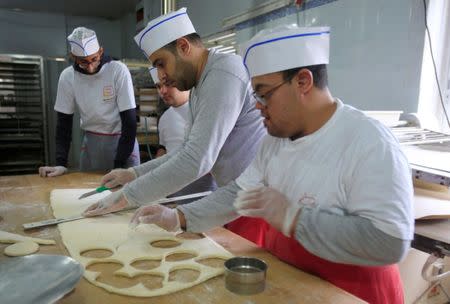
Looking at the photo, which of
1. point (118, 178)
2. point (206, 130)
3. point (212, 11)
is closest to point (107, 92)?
point (118, 178)

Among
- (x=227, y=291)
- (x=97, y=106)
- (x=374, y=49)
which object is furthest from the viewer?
(x=97, y=106)

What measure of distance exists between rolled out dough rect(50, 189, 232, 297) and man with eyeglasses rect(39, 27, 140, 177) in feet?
3.49

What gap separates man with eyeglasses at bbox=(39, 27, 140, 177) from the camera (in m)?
2.40

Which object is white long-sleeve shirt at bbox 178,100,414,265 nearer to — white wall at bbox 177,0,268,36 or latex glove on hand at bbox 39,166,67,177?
latex glove on hand at bbox 39,166,67,177

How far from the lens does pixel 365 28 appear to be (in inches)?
80.5

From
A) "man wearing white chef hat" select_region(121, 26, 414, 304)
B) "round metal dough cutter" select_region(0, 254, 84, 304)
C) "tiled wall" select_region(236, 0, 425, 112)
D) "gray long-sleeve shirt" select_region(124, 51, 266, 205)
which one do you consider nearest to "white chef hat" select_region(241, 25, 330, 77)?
"man wearing white chef hat" select_region(121, 26, 414, 304)

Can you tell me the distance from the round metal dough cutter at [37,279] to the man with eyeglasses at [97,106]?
1.62 m

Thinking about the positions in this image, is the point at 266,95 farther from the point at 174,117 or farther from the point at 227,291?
the point at 174,117

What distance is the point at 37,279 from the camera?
739mm

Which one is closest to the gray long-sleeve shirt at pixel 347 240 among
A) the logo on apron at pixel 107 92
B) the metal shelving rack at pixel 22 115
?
the logo on apron at pixel 107 92

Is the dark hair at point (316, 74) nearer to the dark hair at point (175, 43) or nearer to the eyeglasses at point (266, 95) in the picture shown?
the eyeglasses at point (266, 95)

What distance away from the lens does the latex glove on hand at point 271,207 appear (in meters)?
0.89

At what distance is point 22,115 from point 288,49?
5553mm

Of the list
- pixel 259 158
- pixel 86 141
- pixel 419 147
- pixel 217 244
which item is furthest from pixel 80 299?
pixel 86 141
